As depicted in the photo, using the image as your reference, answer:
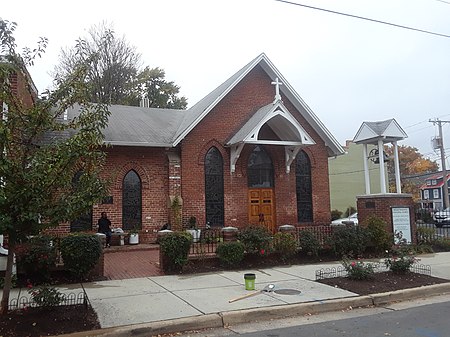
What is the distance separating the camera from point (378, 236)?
13977mm

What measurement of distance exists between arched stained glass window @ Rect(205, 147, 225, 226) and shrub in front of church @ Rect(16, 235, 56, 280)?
8.82 meters

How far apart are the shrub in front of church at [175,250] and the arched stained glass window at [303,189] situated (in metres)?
9.81

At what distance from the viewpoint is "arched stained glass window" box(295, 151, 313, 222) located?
65.5 ft

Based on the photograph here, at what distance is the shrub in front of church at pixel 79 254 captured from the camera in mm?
9891

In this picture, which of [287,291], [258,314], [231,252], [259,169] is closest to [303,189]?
[259,169]

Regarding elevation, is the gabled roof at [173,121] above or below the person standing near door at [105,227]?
above

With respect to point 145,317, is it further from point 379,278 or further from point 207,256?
point 379,278

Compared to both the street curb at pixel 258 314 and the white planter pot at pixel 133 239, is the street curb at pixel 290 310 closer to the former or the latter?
the street curb at pixel 258 314

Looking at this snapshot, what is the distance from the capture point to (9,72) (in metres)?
6.95

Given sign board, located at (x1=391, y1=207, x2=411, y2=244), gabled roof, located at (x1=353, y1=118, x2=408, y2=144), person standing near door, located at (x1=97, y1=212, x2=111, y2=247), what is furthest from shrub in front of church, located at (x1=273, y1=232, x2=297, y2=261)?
gabled roof, located at (x1=353, y1=118, x2=408, y2=144)

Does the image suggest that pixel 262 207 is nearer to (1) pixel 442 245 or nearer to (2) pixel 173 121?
(2) pixel 173 121

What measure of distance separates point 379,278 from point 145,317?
595 cm

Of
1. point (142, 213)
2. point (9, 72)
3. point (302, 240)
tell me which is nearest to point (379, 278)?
point (302, 240)

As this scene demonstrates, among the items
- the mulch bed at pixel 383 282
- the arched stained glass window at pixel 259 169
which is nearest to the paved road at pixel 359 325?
the mulch bed at pixel 383 282
